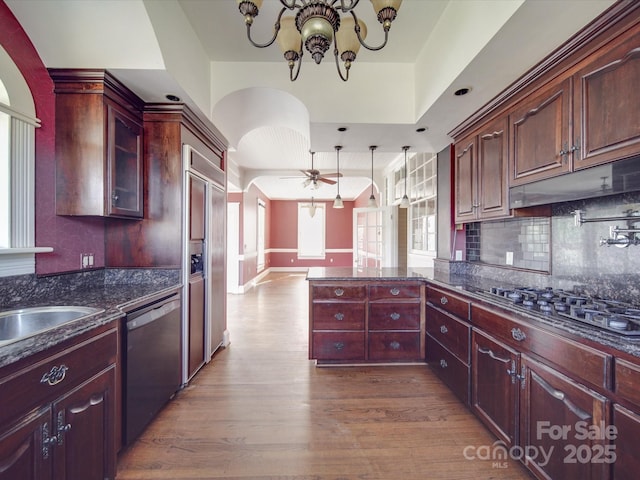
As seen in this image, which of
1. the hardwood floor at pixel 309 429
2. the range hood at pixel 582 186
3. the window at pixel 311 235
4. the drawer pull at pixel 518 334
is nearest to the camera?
the range hood at pixel 582 186

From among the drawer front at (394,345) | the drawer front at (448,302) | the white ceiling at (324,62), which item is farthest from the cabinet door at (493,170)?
the drawer front at (394,345)

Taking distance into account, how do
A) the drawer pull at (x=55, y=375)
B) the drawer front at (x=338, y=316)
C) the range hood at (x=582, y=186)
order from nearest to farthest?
the drawer pull at (x=55, y=375), the range hood at (x=582, y=186), the drawer front at (x=338, y=316)

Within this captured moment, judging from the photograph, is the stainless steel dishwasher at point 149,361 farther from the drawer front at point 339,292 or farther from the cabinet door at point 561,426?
the cabinet door at point 561,426

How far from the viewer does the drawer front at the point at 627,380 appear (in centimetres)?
95

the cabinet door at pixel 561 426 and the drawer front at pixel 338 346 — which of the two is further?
the drawer front at pixel 338 346

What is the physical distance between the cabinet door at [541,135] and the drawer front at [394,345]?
63.6 inches

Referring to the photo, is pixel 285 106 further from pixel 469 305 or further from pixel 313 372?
pixel 313 372

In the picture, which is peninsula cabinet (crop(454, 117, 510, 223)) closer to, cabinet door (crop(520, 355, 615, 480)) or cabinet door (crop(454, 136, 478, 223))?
cabinet door (crop(454, 136, 478, 223))

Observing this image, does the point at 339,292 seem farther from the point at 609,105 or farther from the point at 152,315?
the point at 609,105

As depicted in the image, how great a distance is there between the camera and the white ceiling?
156 cm

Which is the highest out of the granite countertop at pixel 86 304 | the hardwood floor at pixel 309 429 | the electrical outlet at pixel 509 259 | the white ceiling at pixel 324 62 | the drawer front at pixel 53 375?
the white ceiling at pixel 324 62

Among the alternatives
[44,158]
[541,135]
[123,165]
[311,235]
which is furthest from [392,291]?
[311,235]

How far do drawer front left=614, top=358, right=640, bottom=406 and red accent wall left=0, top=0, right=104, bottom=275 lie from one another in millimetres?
2998

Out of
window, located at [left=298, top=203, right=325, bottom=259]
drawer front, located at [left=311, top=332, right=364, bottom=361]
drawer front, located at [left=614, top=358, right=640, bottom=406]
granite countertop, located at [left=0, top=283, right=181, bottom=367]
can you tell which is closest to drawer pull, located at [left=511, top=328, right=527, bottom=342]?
drawer front, located at [left=614, top=358, right=640, bottom=406]
